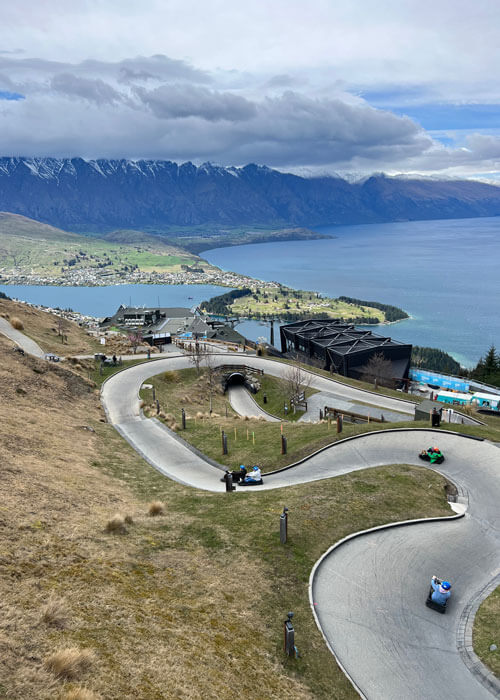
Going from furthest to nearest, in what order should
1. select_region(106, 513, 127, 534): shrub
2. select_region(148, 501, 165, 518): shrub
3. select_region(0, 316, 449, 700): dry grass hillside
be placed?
select_region(148, 501, 165, 518): shrub
select_region(106, 513, 127, 534): shrub
select_region(0, 316, 449, 700): dry grass hillside

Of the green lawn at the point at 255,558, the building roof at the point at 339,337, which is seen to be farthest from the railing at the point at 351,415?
the building roof at the point at 339,337

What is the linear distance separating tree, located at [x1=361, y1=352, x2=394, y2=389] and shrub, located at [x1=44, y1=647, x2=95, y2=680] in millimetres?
53896

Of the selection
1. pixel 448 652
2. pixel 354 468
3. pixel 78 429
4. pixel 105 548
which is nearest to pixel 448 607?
pixel 448 652

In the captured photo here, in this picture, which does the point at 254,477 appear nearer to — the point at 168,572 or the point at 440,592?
the point at 168,572

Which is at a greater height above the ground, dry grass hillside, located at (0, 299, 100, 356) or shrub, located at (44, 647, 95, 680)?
shrub, located at (44, 647, 95, 680)

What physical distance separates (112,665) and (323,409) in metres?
31.1

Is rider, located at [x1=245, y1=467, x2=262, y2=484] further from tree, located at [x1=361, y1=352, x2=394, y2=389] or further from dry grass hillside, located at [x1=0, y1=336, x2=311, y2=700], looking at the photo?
tree, located at [x1=361, y1=352, x2=394, y2=389]

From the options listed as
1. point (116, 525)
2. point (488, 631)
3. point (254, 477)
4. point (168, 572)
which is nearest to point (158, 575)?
point (168, 572)

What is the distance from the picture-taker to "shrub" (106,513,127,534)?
14711 millimetres

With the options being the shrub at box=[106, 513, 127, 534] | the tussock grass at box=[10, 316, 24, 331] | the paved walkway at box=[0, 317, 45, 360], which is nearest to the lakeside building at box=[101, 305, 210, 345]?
the tussock grass at box=[10, 316, 24, 331]

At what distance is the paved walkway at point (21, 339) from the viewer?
45.2 meters

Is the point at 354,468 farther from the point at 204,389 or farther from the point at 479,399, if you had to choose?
the point at 479,399

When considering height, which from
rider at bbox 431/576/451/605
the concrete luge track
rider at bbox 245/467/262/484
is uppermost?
rider at bbox 431/576/451/605

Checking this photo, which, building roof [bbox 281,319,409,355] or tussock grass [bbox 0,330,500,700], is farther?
building roof [bbox 281,319,409,355]
